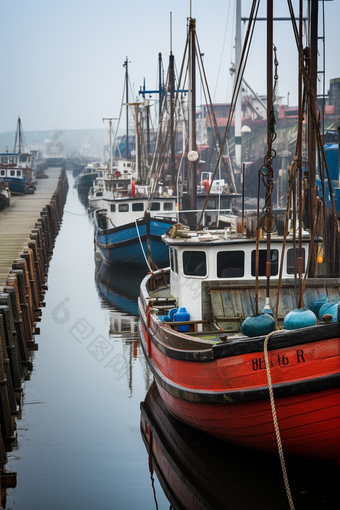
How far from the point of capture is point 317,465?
7375mm

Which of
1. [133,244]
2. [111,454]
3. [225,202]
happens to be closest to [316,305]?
[111,454]

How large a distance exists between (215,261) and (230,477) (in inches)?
140

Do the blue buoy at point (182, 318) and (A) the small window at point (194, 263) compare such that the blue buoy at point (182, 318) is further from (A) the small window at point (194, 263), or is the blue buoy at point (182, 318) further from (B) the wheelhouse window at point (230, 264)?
(B) the wheelhouse window at point (230, 264)

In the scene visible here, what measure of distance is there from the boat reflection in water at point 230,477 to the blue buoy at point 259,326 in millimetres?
1745

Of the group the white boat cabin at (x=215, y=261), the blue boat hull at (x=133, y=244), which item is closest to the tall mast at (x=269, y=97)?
the white boat cabin at (x=215, y=261)

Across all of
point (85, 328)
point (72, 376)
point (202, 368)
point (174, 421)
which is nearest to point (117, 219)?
point (85, 328)

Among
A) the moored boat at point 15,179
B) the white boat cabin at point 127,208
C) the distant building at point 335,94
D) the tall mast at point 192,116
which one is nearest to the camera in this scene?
the tall mast at point 192,116

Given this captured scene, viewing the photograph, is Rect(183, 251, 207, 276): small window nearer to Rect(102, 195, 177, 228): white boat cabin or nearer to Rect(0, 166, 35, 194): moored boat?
Rect(102, 195, 177, 228): white boat cabin

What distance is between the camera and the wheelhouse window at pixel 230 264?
31.6 ft

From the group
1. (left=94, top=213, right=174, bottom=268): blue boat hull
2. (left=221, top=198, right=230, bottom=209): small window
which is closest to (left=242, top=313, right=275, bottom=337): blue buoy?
(left=94, top=213, right=174, bottom=268): blue boat hull

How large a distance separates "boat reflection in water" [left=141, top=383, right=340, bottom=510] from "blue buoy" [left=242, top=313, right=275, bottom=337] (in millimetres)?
1745

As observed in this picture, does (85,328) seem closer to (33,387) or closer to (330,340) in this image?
(33,387)

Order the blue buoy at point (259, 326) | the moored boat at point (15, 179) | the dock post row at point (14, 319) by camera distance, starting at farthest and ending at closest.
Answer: the moored boat at point (15, 179)
the dock post row at point (14, 319)
the blue buoy at point (259, 326)

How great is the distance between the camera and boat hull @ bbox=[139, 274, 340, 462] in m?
5.86
